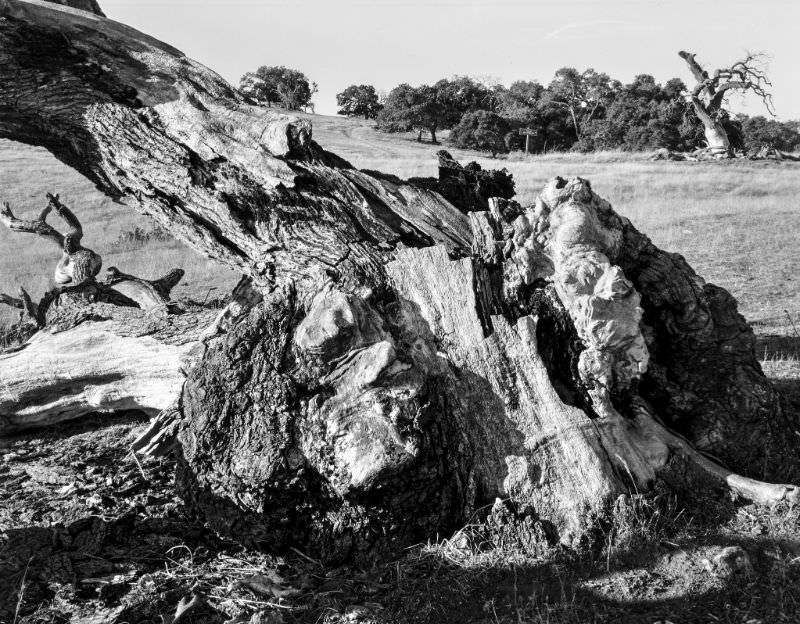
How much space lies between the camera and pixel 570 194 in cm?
404

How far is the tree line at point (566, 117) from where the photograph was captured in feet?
151

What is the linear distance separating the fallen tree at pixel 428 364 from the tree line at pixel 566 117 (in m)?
41.3

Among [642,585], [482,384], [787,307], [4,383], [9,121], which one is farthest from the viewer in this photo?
[787,307]

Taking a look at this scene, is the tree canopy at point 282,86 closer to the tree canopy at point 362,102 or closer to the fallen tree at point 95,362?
the tree canopy at point 362,102

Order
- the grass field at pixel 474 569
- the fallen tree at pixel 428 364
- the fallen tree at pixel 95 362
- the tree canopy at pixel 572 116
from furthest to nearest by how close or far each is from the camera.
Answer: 1. the tree canopy at pixel 572 116
2. the fallen tree at pixel 95 362
3. the fallen tree at pixel 428 364
4. the grass field at pixel 474 569

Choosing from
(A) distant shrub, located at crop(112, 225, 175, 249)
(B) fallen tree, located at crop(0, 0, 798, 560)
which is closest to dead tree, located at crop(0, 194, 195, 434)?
(B) fallen tree, located at crop(0, 0, 798, 560)

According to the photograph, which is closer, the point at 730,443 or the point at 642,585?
the point at 642,585

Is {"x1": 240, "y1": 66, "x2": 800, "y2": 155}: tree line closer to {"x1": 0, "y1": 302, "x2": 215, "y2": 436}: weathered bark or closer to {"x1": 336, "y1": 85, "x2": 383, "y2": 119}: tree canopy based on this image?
{"x1": 336, "y1": 85, "x2": 383, "y2": 119}: tree canopy

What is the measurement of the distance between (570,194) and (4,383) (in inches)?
183

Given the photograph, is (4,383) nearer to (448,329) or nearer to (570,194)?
(448,329)

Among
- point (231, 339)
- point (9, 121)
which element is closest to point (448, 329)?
point (231, 339)

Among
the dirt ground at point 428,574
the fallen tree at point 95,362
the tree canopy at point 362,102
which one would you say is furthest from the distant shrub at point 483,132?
the dirt ground at point 428,574

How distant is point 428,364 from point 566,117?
53.1m

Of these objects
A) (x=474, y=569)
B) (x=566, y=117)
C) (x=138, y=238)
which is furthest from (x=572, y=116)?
(x=474, y=569)
